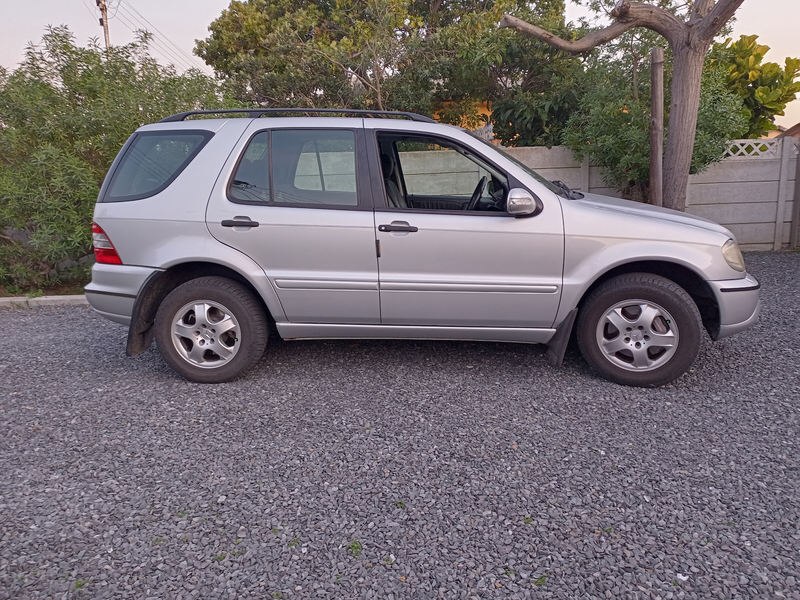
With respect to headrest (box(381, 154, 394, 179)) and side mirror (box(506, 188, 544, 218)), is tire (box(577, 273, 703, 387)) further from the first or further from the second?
headrest (box(381, 154, 394, 179))

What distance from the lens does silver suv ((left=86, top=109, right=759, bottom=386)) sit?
3.77 m

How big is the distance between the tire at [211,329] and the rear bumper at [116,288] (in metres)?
0.23

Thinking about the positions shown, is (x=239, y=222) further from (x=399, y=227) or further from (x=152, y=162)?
(x=399, y=227)

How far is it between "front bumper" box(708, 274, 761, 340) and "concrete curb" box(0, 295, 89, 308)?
661 cm

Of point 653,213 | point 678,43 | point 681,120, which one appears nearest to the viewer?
point 653,213

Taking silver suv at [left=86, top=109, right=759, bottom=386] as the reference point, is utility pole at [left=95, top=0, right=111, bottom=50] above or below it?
above

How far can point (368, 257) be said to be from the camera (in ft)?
12.7

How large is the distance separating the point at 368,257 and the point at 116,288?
1804 millimetres

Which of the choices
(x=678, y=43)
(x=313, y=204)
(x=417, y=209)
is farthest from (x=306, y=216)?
(x=678, y=43)

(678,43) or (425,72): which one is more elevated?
(425,72)

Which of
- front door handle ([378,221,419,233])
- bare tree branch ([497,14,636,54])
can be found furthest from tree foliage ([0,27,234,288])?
front door handle ([378,221,419,233])

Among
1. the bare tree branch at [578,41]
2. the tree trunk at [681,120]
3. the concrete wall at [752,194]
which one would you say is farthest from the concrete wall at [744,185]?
the bare tree branch at [578,41]

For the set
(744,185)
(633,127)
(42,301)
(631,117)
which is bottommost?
(42,301)

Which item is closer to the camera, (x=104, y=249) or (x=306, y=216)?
(x=306, y=216)
